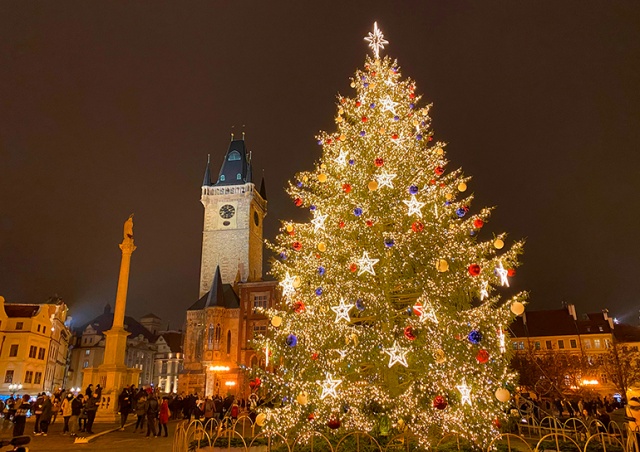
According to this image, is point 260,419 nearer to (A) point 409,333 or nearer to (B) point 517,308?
(A) point 409,333

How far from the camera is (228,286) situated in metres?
57.1

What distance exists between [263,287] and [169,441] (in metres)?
34.4

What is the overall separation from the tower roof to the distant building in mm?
27236

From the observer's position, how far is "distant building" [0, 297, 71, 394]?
159ft

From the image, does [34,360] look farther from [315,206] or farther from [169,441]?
[315,206]

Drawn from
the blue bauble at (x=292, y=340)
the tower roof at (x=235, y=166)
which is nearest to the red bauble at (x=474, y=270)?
the blue bauble at (x=292, y=340)

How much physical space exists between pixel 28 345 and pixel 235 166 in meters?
33.9

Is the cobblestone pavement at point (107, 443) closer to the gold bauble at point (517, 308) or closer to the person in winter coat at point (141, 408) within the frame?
the person in winter coat at point (141, 408)

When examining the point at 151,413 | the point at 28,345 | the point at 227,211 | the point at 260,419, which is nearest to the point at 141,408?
the point at 151,413

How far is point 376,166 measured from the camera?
1262 centimetres

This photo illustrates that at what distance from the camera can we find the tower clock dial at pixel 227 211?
6328cm

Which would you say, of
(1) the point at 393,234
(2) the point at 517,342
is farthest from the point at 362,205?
(2) the point at 517,342

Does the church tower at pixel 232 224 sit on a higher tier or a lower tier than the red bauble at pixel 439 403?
higher

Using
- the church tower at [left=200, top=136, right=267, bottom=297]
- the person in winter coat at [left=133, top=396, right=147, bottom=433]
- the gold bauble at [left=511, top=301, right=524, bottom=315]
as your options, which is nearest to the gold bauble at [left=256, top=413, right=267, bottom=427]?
the gold bauble at [left=511, top=301, right=524, bottom=315]
